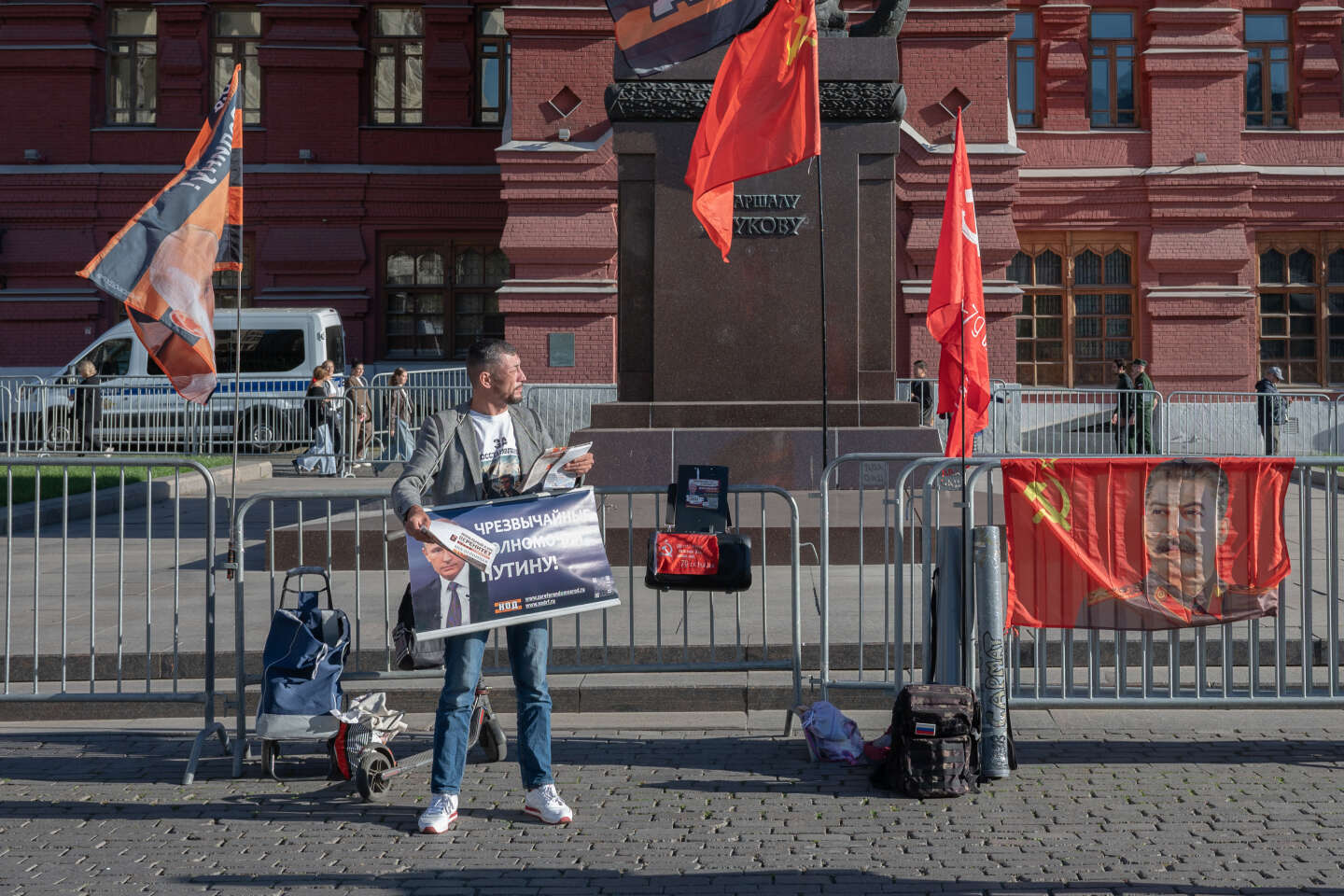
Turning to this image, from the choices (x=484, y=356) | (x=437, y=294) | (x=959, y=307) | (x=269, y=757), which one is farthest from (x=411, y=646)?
(x=437, y=294)

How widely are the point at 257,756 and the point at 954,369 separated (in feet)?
17.1

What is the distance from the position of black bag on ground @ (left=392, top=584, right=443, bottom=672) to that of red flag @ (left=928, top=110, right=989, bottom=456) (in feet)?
12.8

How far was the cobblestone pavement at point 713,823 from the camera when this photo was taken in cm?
480

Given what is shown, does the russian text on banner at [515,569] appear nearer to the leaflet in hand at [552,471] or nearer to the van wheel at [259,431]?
the leaflet in hand at [552,471]

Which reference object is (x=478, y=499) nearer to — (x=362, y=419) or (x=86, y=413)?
(x=362, y=419)

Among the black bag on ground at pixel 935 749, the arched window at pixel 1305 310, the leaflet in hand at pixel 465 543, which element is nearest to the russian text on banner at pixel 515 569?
the leaflet in hand at pixel 465 543

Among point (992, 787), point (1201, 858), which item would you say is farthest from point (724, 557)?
point (1201, 858)

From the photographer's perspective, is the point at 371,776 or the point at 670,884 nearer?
the point at 670,884

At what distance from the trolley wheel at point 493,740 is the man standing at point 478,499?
72 centimetres

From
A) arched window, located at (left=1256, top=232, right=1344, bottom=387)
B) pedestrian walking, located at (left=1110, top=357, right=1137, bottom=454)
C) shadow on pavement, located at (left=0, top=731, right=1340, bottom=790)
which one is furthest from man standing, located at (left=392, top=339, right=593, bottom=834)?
arched window, located at (left=1256, top=232, right=1344, bottom=387)

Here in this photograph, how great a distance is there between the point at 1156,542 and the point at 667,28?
4040mm

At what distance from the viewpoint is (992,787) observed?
19.3ft

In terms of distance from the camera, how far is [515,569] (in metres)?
5.65

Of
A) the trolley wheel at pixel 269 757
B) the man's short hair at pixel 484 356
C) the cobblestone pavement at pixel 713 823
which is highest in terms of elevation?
the man's short hair at pixel 484 356
